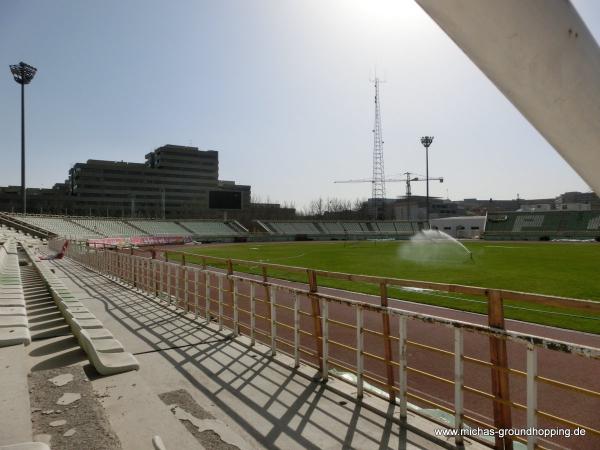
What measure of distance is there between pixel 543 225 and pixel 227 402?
8663 cm

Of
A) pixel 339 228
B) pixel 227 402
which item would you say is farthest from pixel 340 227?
pixel 227 402

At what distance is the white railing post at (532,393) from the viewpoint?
2.89 metres

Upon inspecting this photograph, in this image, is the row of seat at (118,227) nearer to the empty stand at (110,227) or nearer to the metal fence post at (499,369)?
the empty stand at (110,227)

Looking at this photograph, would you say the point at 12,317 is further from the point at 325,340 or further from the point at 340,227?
the point at 340,227

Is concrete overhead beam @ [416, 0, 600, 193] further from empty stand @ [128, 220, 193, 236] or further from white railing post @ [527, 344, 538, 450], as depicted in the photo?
empty stand @ [128, 220, 193, 236]

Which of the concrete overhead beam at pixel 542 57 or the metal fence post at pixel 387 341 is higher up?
the concrete overhead beam at pixel 542 57

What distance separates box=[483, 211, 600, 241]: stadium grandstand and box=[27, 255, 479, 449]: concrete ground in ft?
248

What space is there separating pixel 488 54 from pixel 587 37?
0.33 m

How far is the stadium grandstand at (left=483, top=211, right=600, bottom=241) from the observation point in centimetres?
6912

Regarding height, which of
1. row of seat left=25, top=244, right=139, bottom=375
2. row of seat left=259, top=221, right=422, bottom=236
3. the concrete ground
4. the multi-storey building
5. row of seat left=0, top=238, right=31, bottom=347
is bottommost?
the concrete ground

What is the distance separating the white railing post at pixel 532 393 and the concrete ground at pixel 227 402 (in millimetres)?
773

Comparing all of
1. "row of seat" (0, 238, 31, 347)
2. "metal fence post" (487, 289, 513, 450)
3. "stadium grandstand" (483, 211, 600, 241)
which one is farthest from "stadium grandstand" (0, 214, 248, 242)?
"stadium grandstand" (483, 211, 600, 241)

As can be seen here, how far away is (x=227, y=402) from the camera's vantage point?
4316 mm

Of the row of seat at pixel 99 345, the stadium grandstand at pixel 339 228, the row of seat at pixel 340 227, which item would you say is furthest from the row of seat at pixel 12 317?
the row of seat at pixel 340 227
